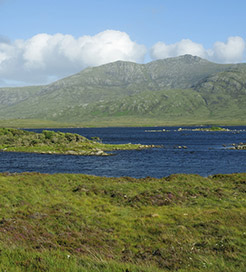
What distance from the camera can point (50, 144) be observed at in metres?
119

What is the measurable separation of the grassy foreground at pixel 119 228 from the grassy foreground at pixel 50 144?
69.2m

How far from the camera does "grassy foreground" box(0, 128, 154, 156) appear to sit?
357 feet

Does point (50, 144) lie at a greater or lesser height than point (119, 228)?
greater

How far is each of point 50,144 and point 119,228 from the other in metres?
102

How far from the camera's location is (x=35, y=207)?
1087 inches

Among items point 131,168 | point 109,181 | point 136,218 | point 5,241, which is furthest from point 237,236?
point 131,168

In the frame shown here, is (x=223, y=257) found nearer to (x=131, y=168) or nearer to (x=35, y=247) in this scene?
(x=35, y=247)

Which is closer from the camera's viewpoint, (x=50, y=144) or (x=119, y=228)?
(x=119, y=228)

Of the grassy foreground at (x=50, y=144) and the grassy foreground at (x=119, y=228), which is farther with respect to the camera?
the grassy foreground at (x=50, y=144)

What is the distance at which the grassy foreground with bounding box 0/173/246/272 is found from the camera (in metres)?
13.6

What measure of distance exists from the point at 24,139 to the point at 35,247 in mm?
115853

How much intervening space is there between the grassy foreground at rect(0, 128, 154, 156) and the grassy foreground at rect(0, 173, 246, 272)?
227 ft

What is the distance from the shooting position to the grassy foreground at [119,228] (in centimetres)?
1363

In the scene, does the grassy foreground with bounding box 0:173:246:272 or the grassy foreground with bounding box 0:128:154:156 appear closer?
the grassy foreground with bounding box 0:173:246:272
